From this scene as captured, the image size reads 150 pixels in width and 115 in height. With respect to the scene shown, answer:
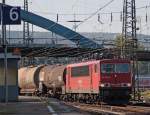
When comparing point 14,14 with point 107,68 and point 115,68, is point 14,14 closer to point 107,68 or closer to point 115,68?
point 107,68

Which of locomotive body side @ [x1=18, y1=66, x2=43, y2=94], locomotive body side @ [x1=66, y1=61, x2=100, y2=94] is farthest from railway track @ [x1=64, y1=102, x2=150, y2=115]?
locomotive body side @ [x1=18, y1=66, x2=43, y2=94]

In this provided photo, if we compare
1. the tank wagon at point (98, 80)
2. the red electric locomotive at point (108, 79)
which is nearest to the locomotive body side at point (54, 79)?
the tank wagon at point (98, 80)

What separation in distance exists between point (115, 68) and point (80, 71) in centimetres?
458

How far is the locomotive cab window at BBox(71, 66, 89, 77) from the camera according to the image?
146 feet

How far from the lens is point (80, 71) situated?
46094 millimetres

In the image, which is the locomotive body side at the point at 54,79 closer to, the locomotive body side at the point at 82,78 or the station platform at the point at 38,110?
the locomotive body side at the point at 82,78

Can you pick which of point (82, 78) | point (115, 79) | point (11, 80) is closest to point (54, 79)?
point (11, 80)

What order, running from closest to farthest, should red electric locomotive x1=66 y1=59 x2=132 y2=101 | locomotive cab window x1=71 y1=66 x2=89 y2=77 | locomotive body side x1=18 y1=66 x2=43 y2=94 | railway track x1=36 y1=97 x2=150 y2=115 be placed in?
railway track x1=36 y1=97 x2=150 y2=115 → red electric locomotive x1=66 y1=59 x2=132 y2=101 → locomotive cab window x1=71 y1=66 x2=89 y2=77 → locomotive body side x1=18 y1=66 x2=43 y2=94

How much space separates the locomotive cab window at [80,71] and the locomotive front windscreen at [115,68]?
2.46 metres

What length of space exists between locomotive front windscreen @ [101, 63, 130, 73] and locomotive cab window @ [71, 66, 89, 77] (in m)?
2.46

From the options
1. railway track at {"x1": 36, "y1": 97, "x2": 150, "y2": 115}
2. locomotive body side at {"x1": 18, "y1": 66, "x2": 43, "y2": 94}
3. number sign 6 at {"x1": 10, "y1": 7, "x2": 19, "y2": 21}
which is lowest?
railway track at {"x1": 36, "y1": 97, "x2": 150, "y2": 115}

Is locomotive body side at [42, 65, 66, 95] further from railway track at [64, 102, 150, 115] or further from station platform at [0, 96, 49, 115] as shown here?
railway track at [64, 102, 150, 115]

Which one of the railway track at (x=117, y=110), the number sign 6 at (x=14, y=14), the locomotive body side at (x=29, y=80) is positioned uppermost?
the number sign 6 at (x=14, y=14)

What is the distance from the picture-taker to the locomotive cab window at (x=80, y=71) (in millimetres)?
44406
